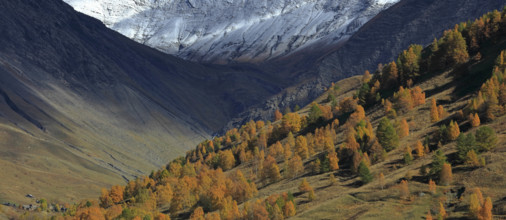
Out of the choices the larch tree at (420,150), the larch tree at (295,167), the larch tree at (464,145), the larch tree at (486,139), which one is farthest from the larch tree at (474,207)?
the larch tree at (295,167)

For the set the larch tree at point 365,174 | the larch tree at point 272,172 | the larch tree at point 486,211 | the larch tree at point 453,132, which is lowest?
the larch tree at point 486,211

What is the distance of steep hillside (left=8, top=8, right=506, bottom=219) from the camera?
114m

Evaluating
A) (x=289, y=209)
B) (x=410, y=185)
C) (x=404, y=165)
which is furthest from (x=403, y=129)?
(x=289, y=209)

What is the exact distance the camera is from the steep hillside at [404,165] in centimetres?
11412

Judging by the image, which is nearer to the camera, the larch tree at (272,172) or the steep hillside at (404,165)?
the steep hillside at (404,165)

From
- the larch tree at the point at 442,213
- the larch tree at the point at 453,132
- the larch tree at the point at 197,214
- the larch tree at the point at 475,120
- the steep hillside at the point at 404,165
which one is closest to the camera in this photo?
the larch tree at the point at 442,213

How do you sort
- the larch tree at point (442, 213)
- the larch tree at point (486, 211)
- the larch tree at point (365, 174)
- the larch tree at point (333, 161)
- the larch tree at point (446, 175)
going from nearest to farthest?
the larch tree at point (486, 211)
the larch tree at point (442, 213)
the larch tree at point (446, 175)
the larch tree at point (365, 174)
the larch tree at point (333, 161)

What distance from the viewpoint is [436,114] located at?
15688cm

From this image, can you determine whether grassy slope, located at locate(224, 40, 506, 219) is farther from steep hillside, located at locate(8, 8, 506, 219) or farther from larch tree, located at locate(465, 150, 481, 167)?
larch tree, located at locate(465, 150, 481, 167)

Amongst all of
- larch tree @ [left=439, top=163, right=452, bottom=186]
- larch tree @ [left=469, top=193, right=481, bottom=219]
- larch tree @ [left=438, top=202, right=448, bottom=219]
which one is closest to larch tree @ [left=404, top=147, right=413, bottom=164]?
larch tree @ [left=439, top=163, right=452, bottom=186]

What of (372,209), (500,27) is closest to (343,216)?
(372,209)

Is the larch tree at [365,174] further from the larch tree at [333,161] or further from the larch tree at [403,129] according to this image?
the larch tree at [403,129]

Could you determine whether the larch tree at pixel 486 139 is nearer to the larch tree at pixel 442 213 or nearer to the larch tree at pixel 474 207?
the larch tree at pixel 474 207

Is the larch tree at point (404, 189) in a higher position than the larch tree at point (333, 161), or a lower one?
lower
